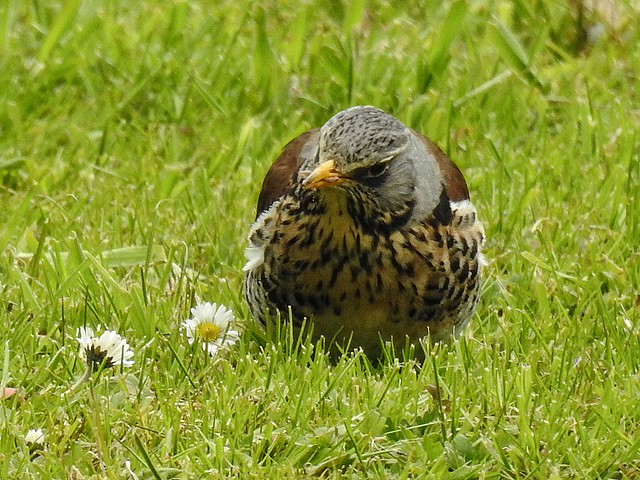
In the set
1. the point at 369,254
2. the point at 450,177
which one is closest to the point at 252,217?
the point at 450,177

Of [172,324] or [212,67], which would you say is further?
[212,67]

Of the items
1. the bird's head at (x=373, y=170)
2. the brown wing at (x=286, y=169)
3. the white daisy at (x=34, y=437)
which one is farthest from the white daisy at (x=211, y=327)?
the white daisy at (x=34, y=437)

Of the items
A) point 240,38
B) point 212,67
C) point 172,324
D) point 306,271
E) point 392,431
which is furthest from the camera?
point 240,38

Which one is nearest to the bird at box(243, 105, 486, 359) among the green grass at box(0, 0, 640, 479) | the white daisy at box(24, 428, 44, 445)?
the green grass at box(0, 0, 640, 479)

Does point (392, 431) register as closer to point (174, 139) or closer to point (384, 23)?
point (174, 139)

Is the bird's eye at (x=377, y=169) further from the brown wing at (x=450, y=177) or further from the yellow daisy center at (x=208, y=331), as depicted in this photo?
the yellow daisy center at (x=208, y=331)

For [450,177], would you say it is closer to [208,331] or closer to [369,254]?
[369,254]

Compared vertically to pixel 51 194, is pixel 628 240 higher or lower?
higher

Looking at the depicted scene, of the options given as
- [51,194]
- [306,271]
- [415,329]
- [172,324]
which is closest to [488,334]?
[415,329]
